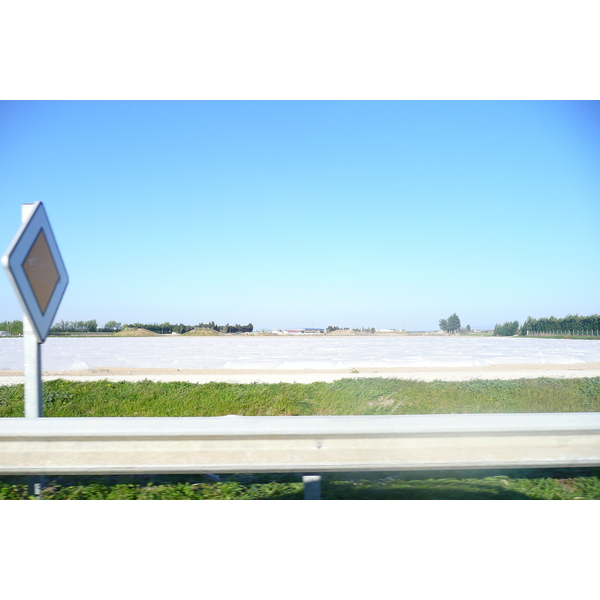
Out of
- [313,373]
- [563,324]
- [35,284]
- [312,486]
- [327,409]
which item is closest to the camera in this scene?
[312,486]

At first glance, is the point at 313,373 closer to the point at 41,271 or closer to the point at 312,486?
the point at 312,486

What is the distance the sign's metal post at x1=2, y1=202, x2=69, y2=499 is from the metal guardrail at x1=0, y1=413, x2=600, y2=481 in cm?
50

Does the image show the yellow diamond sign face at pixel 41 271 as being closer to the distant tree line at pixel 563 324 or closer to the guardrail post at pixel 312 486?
the guardrail post at pixel 312 486

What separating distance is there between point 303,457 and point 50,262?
2.16m

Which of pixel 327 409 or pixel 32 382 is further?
pixel 327 409

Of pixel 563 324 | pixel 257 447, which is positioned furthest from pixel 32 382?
pixel 563 324

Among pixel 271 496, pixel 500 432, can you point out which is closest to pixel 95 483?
pixel 271 496

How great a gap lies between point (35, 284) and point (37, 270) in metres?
0.10

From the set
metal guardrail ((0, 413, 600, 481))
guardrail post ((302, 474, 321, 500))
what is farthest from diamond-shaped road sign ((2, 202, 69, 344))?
guardrail post ((302, 474, 321, 500))

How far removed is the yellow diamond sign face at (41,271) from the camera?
2.69 m

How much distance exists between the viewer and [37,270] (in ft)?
9.07

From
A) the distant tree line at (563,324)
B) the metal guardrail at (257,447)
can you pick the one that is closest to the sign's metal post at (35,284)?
the metal guardrail at (257,447)

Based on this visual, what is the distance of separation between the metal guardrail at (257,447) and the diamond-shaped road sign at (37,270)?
0.72m

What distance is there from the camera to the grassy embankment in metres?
3.05
